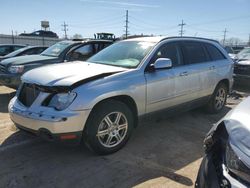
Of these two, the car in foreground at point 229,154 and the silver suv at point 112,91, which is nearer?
the car in foreground at point 229,154

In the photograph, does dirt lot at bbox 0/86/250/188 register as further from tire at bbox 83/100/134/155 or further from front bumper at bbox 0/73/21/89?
front bumper at bbox 0/73/21/89

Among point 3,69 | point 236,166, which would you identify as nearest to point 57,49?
point 3,69

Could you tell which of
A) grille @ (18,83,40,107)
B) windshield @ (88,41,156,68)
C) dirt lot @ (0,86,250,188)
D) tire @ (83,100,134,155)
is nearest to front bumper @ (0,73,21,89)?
dirt lot @ (0,86,250,188)

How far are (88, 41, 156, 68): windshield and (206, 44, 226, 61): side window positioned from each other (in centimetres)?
185

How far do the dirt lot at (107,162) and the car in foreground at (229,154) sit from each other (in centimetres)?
112

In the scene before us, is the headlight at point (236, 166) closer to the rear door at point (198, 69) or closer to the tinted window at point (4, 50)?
the rear door at point (198, 69)

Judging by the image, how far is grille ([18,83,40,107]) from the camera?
372cm

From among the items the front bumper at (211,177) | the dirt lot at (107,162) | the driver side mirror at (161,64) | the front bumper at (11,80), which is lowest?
the dirt lot at (107,162)

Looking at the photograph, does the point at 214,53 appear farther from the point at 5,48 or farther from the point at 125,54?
the point at 5,48

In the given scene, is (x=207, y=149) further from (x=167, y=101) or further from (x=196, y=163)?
(x=167, y=101)

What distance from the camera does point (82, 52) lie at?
793 centimetres

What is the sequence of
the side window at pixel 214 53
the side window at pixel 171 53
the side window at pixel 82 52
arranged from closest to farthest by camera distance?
1. the side window at pixel 171 53
2. the side window at pixel 214 53
3. the side window at pixel 82 52

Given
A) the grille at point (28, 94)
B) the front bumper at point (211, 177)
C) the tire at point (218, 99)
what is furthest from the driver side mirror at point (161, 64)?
the tire at point (218, 99)

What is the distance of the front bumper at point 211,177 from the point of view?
1826 mm
